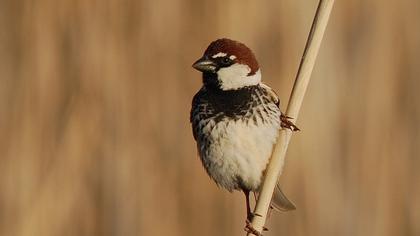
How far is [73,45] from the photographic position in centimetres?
279

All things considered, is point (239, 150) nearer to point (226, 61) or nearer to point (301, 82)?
point (226, 61)

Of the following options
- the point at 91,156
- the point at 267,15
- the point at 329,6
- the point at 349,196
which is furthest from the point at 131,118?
the point at 329,6

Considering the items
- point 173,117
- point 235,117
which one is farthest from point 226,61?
point 173,117

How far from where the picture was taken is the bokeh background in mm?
2736

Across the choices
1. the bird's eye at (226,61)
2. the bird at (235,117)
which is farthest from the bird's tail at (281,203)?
the bird's eye at (226,61)

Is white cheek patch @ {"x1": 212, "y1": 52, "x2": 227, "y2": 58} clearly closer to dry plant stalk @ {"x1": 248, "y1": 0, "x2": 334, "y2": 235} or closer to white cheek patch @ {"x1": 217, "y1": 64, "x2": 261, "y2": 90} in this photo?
white cheek patch @ {"x1": 217, "y1": 64, "x2": 261, "y2": 90}

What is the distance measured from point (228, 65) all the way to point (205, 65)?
0.19ft

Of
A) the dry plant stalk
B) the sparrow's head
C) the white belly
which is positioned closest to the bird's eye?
the sparrow's head

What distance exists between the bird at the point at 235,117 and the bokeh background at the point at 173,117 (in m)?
0.78

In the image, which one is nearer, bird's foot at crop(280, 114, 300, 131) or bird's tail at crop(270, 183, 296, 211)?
bird's foot at crop(280, 114, 300, 131)

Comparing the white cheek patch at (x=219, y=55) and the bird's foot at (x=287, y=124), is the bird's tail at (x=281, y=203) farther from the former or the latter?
the white cheek patch at (x=219, y=55)

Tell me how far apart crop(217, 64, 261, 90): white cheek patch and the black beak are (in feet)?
0.07

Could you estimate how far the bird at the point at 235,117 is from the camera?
196cm

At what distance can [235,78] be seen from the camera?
2.00m
